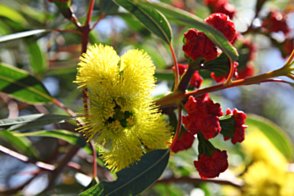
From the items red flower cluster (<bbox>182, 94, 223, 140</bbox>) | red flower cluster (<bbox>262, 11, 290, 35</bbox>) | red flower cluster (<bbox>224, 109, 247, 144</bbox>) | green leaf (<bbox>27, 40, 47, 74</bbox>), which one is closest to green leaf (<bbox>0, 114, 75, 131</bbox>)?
red flower cluster (<bbox>182, 94, 223, 140</bbox>)

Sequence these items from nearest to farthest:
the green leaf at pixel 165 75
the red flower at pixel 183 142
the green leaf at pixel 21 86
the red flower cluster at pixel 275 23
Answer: the red flower at pixel 183 142, the green leaf at pixel 21 86, the green leaf at pixel 165 75, the red flower cluster at pixel 275 23

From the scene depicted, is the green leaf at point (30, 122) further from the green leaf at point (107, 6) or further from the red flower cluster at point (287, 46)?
the red flower cluster at point (287, 46)

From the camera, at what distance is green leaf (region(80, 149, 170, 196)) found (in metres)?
0.76

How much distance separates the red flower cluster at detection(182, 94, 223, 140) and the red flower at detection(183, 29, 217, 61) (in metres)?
0.14

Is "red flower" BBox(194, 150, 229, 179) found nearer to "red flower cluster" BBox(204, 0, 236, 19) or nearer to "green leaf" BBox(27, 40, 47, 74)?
"red flower cluster" BBox(204, 0, 236, 19)

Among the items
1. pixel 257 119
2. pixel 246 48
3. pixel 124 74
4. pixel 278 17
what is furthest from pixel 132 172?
pixel 278 17

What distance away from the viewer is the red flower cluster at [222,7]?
4.57 feet

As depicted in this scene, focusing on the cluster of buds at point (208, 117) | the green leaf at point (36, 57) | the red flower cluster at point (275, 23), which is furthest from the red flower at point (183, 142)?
the green leaf at point (36, 57)

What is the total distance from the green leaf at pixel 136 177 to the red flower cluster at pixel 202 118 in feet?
0.40

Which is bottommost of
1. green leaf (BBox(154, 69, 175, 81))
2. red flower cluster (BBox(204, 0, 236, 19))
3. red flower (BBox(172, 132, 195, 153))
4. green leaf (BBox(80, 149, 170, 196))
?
green leaf (BBox(80, 149, 170, 196))

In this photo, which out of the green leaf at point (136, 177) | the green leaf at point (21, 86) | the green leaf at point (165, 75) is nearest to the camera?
the green leaf at point (136, 177)

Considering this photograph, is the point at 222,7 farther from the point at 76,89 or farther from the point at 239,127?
the point at 76,89

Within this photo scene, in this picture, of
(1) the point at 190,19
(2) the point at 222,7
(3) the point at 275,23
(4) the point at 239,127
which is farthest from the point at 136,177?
(3) the point at 275,23

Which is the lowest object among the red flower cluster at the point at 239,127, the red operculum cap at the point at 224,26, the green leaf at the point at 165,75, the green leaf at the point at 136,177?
the green leaf at the point at 136,177
